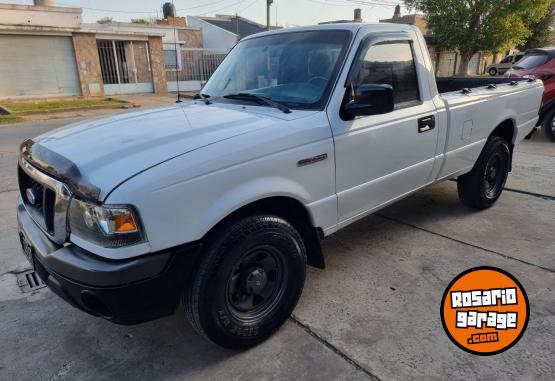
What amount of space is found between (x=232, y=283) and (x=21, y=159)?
1.62 m

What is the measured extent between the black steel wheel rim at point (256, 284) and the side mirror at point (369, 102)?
3.42ft

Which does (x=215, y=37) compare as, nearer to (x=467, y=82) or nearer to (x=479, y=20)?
(x=479, y=20)

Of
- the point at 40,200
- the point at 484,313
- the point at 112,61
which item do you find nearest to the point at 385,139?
the point at 484,313

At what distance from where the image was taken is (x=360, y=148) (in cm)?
292

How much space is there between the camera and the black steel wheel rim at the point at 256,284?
96.4 inches

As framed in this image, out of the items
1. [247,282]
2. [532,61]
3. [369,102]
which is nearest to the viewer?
[247,282]

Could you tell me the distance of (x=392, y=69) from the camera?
3305 mm

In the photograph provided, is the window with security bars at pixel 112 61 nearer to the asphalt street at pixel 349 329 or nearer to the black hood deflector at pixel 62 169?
the asphalt street at pixel 349 329

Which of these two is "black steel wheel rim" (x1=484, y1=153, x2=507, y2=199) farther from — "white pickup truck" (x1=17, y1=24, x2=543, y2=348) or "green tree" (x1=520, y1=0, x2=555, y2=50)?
"green tree" (x1=520, y1=0, x2=555, y2=50)

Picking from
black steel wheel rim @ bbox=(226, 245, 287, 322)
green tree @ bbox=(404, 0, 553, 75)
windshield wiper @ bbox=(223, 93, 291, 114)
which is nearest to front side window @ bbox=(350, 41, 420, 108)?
windshield wiper @ bbox=(223, 93, 291, 114)

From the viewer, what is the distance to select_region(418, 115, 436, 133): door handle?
340cm

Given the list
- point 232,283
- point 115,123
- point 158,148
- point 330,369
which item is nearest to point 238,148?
point 158,148

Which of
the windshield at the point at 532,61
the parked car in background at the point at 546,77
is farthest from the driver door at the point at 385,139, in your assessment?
the windshield at the point at 532,61

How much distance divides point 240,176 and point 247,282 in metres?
0.67
